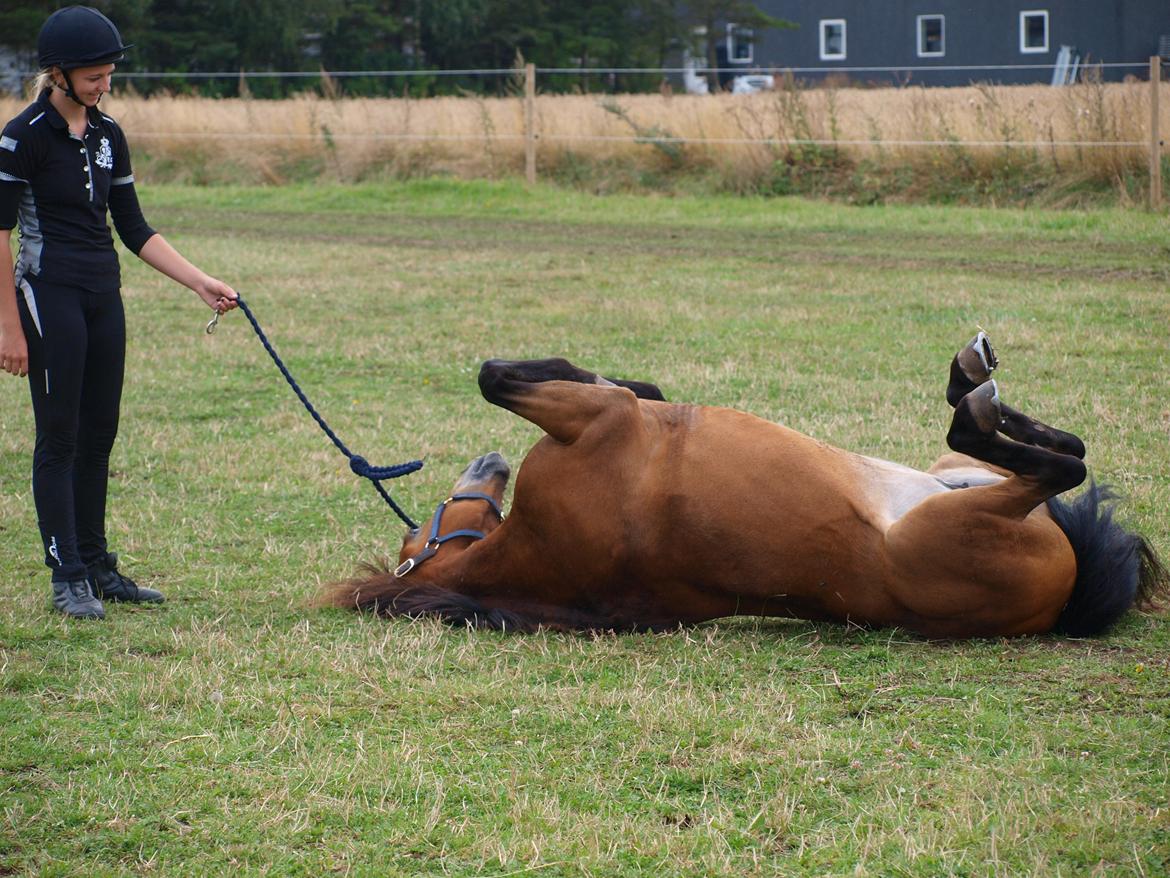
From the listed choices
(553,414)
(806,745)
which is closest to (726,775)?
(806,745)

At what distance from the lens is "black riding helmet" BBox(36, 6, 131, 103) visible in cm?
392

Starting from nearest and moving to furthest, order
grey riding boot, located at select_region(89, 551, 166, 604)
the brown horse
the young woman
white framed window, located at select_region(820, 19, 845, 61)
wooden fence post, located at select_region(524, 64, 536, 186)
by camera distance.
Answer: the brown horse
the young woman
grey riding boot, located at select_region(89, 551, 166, 604)
wooden fence post, located at select_region(524, 64, 536, 186)
white framed window, located at select_region(820, 19, 845, 61)

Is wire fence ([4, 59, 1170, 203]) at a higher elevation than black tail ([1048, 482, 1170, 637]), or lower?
higher

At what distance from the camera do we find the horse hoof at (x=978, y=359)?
3959 mm

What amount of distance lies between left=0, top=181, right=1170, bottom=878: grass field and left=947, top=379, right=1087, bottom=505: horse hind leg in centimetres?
54

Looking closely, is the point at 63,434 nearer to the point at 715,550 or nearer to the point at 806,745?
the point at 715,550

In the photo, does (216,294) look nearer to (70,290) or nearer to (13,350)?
(70,290)

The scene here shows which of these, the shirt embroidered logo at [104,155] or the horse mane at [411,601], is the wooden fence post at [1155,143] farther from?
the shirt embroidered logo at [104,155]

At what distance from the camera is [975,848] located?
261 cm

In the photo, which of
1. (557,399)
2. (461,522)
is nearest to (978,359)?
(557,399)

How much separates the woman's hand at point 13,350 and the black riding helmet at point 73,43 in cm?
79

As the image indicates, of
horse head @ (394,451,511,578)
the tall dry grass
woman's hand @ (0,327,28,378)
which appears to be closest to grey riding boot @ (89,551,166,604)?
woman's hand @ (0,327,28,378)

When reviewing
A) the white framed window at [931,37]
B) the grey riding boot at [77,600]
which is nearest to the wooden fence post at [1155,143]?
the grey riding boot at [77,600]

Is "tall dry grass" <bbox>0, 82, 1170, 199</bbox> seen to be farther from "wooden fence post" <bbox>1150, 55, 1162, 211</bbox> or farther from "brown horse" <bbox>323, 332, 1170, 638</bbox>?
"brown horse" <bbox>323, 332, 1170, 638</bbox>
